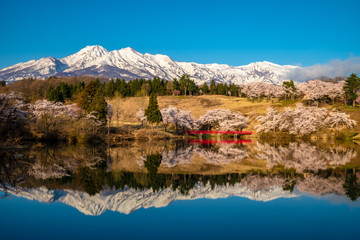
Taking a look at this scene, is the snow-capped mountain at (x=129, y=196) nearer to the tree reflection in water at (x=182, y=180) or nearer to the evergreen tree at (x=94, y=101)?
the tree reflection in water at (x=182, y=180)

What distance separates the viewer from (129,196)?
15.4m

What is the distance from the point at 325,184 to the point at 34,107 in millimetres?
51937

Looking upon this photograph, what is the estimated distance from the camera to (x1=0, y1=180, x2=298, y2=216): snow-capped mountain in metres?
13.8


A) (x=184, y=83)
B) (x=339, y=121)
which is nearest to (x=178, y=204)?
(x=339, y=121)

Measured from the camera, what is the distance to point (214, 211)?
13352 mm

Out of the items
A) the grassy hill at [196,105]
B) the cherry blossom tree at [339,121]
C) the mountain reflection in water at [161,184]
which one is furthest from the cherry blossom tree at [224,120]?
the mountain reflection in water at [161,184]

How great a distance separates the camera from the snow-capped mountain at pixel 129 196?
542 inches

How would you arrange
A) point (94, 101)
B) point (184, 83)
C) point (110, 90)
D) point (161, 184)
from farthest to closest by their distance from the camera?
point (184, 83) < point (110, 90) < point (94, 101) < point (161, 184)

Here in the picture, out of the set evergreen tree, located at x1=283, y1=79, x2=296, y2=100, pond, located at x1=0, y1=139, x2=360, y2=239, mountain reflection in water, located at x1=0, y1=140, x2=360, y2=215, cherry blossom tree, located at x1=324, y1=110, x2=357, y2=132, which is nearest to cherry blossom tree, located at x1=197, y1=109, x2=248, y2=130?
cherry blossom tree, located at x1=324, y1=110, x2=357, y2=132

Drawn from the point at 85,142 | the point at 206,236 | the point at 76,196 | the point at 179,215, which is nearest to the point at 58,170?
the point at 76,196

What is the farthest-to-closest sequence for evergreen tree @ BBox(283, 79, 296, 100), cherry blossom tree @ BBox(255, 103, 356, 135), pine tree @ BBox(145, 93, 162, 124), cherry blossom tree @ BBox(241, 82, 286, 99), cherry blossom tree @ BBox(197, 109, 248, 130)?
cherry blossom tree @ BBox(241, 82, 286, 99), evergreen tree @ BBox(283, 79, 296, 100), cherry blossom tree @ BBox(197, 109, 248, 130), pine tree @ BBox(145, 93, 162, 124), cherry blossom tree @ BBox(255, 103, 356, 135)

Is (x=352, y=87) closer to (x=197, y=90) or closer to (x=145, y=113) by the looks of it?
(x=145, y=113)

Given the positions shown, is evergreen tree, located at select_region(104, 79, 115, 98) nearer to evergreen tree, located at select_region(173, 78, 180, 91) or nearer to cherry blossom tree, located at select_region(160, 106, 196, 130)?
evergreen tree, located at select_region(173, 78, 180, 91)

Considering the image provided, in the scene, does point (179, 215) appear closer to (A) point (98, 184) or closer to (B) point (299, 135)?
(A) point (98, 184)
